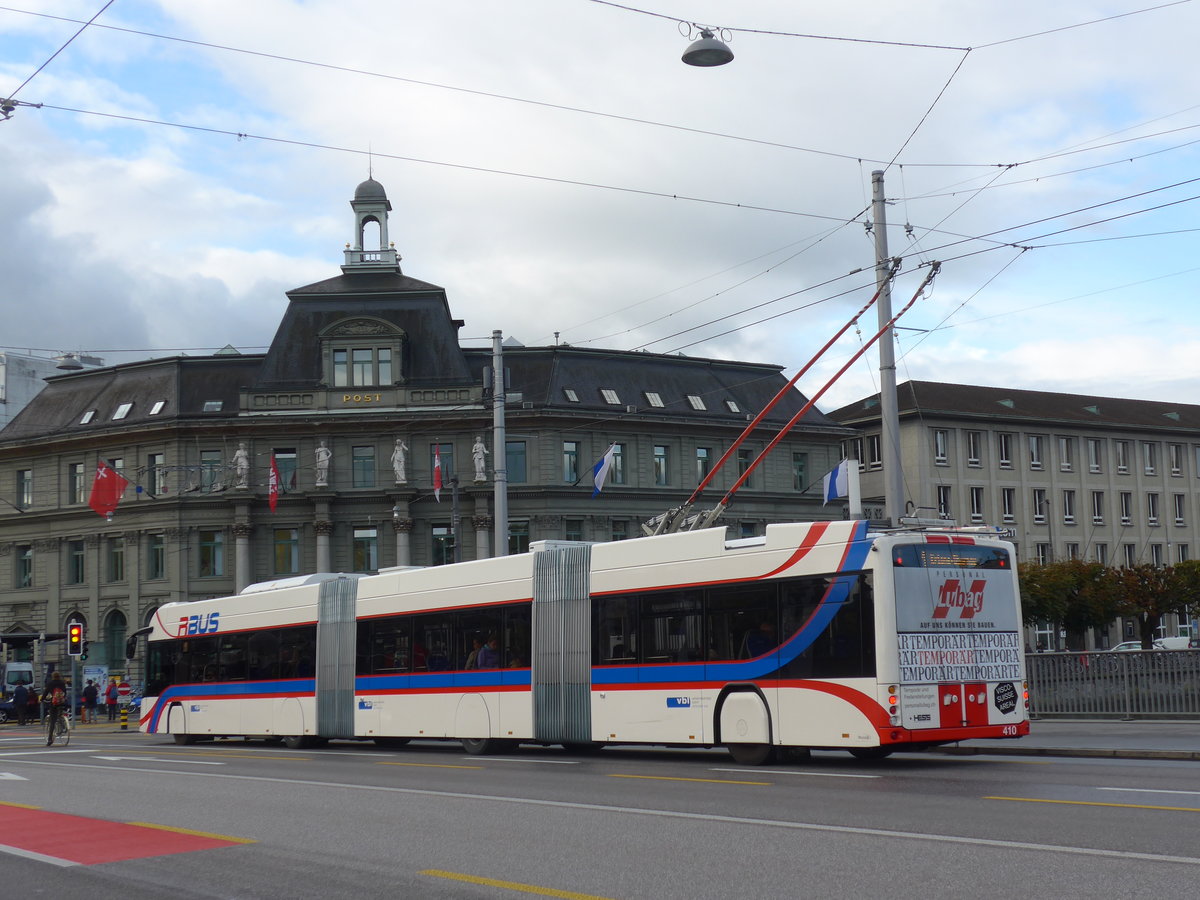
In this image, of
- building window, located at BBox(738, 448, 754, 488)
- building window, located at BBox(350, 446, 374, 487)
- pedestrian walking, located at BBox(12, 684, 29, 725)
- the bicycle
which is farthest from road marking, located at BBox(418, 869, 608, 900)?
building window, located at BBox(738, 448, 754, 488)

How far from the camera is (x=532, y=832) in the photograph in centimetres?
1083

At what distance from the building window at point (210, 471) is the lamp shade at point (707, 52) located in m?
45.0

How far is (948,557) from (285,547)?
48665 mm

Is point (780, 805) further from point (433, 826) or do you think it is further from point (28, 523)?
point (28, 523)

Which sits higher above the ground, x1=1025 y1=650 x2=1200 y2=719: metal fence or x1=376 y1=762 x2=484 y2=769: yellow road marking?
x1=1025 y1=650 x2=1200 y2=719: metal fence

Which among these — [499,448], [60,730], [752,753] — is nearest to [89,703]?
[60,730]

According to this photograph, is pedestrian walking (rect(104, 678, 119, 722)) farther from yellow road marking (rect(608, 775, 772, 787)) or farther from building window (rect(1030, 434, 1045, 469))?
building window (rect(1030, 434, 1045, 469))

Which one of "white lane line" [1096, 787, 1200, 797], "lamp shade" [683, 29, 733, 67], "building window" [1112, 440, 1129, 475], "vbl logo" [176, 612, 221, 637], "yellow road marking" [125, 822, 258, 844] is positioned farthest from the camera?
"building window" [1112, 440, 1129, 475]

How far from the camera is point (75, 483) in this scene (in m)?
65.1

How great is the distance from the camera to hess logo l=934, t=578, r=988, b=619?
54.4ft

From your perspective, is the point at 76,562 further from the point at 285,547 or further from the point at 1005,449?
the point at 1005,449

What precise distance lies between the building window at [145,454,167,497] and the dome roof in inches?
601

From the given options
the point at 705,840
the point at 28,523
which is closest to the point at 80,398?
the point at 28,523

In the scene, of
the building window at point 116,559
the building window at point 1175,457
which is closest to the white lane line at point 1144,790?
the building window at point 116,559
